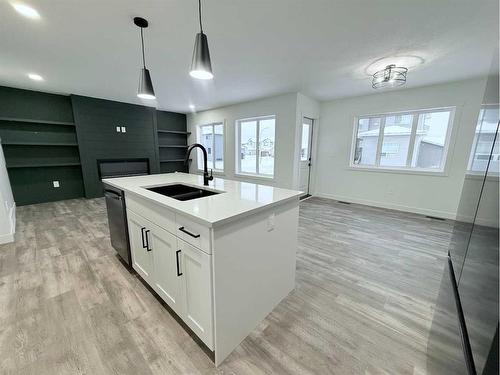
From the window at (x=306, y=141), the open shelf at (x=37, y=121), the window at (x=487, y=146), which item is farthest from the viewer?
the window at (x=306, y=141)

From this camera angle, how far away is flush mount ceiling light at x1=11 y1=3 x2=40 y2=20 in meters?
1.74

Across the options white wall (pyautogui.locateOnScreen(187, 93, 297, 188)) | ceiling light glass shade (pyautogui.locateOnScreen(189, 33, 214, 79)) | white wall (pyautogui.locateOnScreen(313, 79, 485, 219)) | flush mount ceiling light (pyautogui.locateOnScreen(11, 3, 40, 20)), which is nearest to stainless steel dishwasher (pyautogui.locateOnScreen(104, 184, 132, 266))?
ceiling light glass shade (pyautogui.locateOnScreen(189, 33, 214, 79))

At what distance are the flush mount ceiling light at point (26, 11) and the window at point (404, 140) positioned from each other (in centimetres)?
519

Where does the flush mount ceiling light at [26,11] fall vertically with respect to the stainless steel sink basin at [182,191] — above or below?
above

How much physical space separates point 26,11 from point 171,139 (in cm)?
504

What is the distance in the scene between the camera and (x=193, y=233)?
116 cm

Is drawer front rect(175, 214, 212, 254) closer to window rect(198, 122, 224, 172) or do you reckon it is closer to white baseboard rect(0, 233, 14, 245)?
white baseboard rect(0, 233, 14, 245)

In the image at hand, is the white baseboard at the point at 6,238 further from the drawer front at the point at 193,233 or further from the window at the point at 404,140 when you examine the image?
the window at the point at 404,140

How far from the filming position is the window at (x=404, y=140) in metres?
3.76

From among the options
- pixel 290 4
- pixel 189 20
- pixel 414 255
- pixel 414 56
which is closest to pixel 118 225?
pixel 189 20

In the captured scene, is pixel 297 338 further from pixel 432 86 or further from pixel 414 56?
pixel 432 86

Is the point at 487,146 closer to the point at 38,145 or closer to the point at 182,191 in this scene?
the point at 182,191

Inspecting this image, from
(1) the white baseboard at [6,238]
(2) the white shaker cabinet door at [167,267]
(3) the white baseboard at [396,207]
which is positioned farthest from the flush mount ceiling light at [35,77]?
(3) the white baseboard at [396,207]

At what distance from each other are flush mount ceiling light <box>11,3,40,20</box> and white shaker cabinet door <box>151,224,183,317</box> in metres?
2.25
